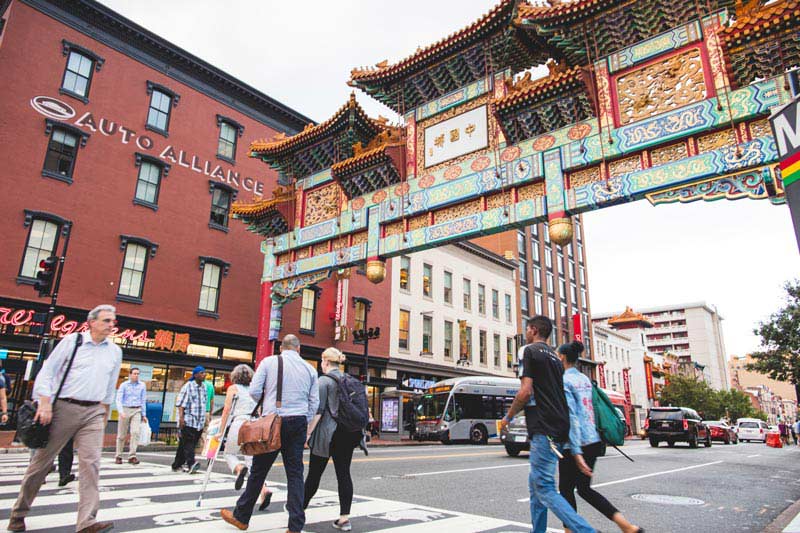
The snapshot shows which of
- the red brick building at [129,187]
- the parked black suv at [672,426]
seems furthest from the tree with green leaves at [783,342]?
the red brick building at [129,187]

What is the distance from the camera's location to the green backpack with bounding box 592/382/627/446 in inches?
193

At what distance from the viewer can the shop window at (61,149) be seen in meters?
18.3

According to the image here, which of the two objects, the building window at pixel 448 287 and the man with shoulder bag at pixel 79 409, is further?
the building window at pixel 448 287

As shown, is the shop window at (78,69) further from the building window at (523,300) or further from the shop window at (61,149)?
the building window at (523,300)

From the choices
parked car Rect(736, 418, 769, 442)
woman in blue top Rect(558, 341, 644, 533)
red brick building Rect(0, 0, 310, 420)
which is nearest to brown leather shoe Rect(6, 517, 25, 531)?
woman in blue top Rect(558, 341, 644, 533)

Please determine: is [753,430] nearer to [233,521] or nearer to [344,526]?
[344,526]

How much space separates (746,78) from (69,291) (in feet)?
69.9

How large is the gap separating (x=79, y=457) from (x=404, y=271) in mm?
28054

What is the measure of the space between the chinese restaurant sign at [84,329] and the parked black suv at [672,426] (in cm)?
2154

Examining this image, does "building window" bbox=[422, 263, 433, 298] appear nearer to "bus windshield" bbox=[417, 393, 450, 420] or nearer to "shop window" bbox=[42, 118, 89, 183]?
"bus windshield" bbox=[417, 393, 450, 420]

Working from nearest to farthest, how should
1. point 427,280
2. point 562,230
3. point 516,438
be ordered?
point 562,230 < point 516,438 < point 427,280

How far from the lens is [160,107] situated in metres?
22.0

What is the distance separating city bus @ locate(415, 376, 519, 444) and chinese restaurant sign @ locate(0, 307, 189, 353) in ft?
40.1

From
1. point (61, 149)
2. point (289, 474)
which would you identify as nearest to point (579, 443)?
point (289, 474)
